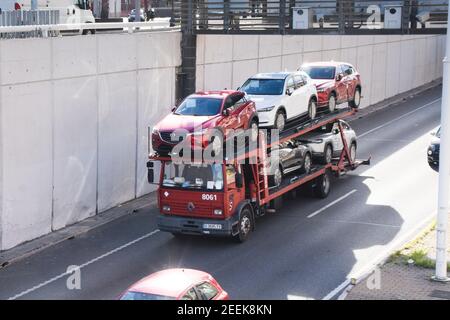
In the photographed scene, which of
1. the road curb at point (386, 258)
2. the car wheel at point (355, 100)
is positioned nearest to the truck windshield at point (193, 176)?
the road curb at point (386, 258)

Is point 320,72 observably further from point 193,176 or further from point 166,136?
point 193,176

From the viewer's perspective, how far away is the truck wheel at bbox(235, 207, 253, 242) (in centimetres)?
1947

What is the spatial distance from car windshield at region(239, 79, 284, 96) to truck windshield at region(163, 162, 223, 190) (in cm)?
473

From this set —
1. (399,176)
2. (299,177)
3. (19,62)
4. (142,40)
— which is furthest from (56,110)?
(399,176)

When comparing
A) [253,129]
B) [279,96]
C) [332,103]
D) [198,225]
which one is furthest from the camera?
[332,103]

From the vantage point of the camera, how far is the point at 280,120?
72.9 feet

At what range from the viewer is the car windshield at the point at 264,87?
22.7 meters

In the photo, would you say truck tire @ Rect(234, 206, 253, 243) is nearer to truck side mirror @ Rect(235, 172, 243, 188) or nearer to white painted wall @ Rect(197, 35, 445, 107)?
truck side mirror @ Rect(235, 172, 243, 188)

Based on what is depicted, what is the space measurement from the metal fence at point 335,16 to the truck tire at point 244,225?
929 cm

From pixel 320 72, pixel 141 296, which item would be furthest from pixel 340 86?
pixel 141 296

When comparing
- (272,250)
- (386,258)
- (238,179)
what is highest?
(238,179)

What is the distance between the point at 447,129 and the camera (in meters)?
16.6

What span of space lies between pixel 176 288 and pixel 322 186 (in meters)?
11.8

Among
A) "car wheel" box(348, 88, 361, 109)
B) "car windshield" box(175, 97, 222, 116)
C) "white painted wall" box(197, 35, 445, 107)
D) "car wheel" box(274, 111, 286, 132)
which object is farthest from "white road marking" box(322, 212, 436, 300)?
"white painted wall" box(197, 35, 445, 107)
